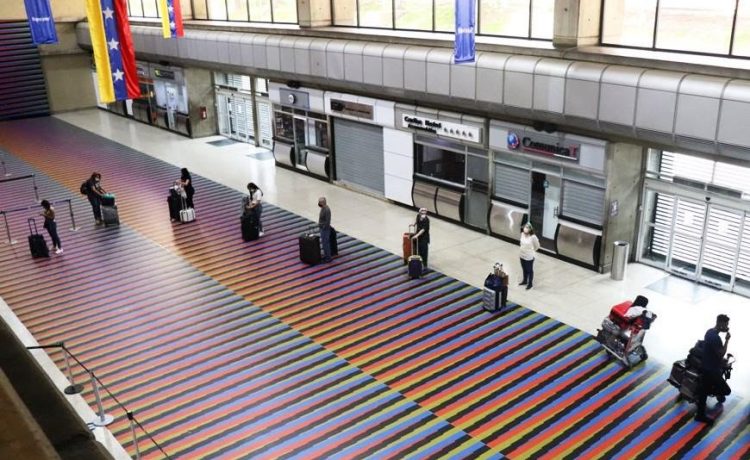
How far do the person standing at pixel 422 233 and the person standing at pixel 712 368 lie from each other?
259 inches

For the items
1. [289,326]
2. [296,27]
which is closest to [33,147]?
[296,27]

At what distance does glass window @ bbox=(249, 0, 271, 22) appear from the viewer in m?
24.0

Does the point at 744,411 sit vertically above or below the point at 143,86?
below

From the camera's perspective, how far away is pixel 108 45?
16.1 meters

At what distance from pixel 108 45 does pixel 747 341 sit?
15003 millimetres

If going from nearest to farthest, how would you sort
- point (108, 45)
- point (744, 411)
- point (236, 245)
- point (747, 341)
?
point (744, 411) < point (747, 341) < point (108, 45) < point (236, 245)

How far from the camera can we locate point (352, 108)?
20422mm

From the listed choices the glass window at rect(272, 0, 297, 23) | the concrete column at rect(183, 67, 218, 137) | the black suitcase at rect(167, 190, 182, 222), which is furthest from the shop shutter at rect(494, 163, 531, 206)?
the concrete column at rect(183, 67, 218, 137)

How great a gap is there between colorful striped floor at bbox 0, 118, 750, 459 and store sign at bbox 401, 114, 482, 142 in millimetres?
3563

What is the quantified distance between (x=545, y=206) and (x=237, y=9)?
15.8 metres

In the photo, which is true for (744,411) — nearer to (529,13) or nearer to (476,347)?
(476,347)

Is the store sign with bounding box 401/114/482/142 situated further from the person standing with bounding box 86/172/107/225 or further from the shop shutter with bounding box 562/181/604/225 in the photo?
the person standing with bounding box 86/172/107/225

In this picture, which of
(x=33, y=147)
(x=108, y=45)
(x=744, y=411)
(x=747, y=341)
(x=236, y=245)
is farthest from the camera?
(x=33, y=147)

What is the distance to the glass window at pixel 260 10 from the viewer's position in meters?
24.0
